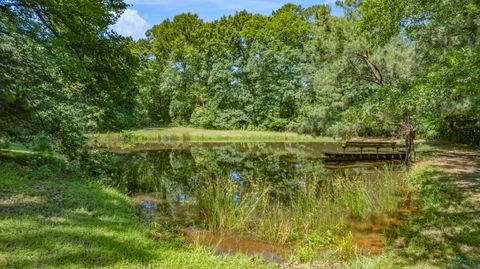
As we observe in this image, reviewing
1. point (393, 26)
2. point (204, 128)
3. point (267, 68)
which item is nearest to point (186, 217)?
point (393, 26)

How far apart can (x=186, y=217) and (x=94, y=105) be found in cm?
472

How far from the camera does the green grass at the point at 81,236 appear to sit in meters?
4.05

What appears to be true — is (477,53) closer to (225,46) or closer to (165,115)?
(225,46)

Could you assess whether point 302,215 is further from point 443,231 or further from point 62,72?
point 62,72

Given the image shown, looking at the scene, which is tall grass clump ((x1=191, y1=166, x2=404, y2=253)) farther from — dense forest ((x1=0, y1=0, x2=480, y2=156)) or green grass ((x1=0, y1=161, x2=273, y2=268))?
dense forest ((x1=0, y1=0, x2=480, y2=156))

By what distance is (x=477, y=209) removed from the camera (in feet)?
22.6

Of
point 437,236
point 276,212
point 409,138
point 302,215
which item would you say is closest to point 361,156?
point 409,138

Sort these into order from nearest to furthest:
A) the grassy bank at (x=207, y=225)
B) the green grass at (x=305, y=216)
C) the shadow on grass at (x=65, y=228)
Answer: the shadow on grass at (x=65, y=228) → the grassy bank at (x=207, y=225) → the green grass at (x=305, y=216)

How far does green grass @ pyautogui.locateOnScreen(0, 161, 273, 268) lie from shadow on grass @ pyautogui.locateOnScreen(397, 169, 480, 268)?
8.10 feet

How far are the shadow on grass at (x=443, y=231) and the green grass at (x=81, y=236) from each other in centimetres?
247

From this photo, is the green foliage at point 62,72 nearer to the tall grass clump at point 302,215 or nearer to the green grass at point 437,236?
the tall grass clump at point 302,215

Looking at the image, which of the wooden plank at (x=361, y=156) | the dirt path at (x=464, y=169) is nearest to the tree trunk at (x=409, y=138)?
the dirt path at (x=464, y=169)

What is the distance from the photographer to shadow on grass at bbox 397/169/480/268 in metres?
4.91

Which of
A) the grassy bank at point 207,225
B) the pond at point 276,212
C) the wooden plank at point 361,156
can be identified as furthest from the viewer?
the wooden plank at point 361,156
